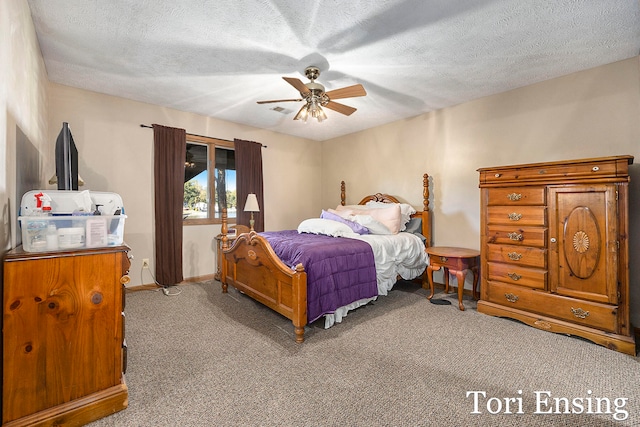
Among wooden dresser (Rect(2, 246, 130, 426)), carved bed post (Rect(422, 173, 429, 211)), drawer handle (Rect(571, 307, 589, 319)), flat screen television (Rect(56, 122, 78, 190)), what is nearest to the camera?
wooden dresser (Rect(2, 246, 130, 426))

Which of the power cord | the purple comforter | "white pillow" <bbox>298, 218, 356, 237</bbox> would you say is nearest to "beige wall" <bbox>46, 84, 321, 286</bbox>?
the power cord

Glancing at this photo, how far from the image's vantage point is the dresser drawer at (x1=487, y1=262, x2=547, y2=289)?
2.64 meters

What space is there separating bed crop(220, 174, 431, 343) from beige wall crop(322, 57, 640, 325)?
0.78 metres

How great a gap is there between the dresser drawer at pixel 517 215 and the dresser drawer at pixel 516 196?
4cm

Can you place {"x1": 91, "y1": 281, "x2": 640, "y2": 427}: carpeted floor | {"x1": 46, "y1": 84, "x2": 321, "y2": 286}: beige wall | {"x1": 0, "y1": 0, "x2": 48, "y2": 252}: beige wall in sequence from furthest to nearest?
{"x1": 46, "y1": 84, "x2": 321, "y2": 286}: beige wall < {"x1": 91, "y1": 281, "x2": 640, "y2": 427}: carpeted floor < {"x1": 0, "y1": 0, "x2": 48, "y2": 252}: beige wall

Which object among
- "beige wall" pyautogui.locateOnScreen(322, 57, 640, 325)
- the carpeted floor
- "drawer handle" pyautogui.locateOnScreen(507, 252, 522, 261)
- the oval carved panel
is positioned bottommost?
the carpeted floor

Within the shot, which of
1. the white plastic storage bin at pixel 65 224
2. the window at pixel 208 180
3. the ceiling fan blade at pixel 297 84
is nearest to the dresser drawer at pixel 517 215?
the ceiling fan blade at pixel 297 84

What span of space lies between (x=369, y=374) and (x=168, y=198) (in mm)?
3429

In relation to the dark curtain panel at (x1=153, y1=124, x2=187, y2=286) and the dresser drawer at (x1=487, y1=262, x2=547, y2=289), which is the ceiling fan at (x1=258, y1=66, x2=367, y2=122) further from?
the dresser drawer at (x1=487, y1=262, x2=547, y2=289)

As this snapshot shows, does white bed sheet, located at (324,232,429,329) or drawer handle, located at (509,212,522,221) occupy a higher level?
drawer handle, located at (509,212,522,221)

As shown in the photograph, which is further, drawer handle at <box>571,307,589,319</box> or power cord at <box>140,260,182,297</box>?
power cord at <box>140,260,182,297</box>

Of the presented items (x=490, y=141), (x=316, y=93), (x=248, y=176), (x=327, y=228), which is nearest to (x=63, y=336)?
(x=327, y=228)

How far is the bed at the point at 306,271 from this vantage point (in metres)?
2.44

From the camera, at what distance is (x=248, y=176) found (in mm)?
4691
